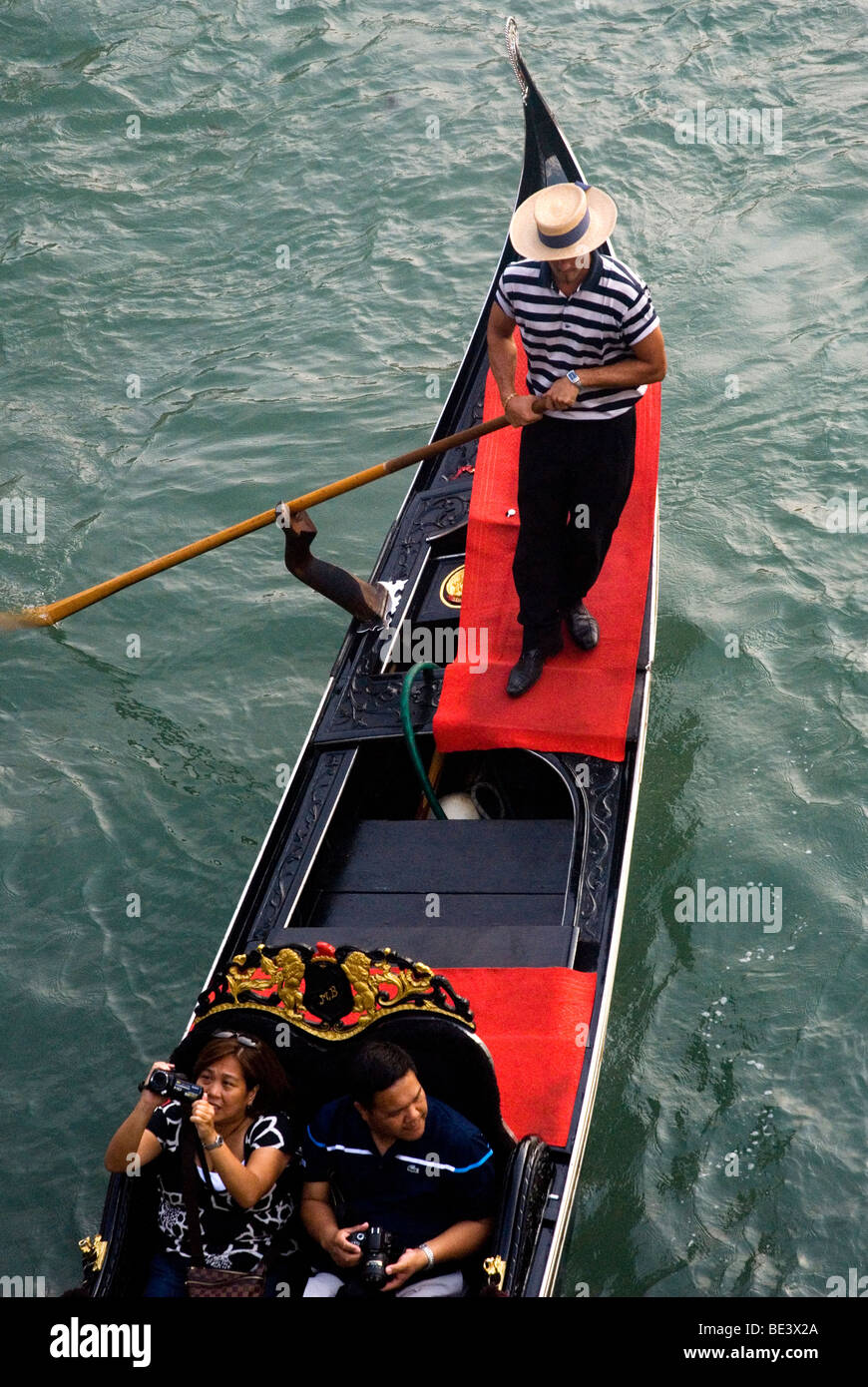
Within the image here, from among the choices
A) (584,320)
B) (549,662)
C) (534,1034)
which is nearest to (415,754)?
(549,662)

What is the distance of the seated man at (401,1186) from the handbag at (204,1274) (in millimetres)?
108

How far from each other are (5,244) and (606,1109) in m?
5.34

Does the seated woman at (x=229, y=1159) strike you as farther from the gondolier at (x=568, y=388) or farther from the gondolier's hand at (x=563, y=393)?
the gondolier's hand at (x=563, y=393)

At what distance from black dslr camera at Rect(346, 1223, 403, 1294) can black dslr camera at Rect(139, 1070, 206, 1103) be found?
1.29 ft

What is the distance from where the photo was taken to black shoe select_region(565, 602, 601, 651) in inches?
147

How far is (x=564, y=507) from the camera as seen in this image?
354 centimetres

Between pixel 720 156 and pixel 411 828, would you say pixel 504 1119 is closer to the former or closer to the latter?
pixel 411 828

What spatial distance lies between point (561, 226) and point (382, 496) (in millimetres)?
2405

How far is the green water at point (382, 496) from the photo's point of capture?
3.51 metres

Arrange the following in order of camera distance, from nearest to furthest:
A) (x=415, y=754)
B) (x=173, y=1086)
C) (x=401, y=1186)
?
1. (x=173, y=1086)
2. (x=401, y=1186)
3. (x=415, y=754)

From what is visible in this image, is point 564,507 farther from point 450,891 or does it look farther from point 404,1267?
point 404,1267

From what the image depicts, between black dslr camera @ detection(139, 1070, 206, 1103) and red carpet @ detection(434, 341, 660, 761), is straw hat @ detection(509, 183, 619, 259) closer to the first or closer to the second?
red carpet @ detection(434, 341, 660, 761)

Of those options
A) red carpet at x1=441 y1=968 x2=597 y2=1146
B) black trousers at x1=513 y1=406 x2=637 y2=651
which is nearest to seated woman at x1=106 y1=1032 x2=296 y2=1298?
red carpet at x1=441 y1=968 x2=597 y2=1146

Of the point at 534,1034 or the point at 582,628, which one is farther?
the point at 582,628
